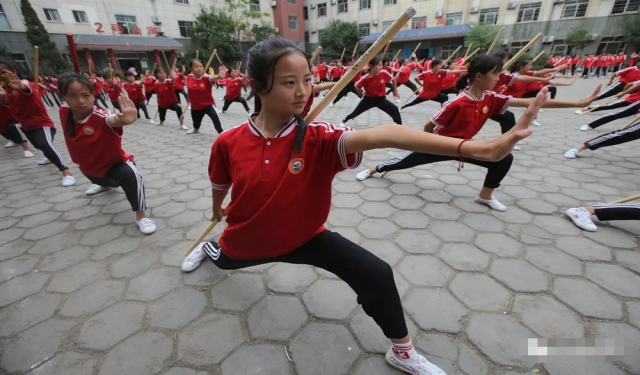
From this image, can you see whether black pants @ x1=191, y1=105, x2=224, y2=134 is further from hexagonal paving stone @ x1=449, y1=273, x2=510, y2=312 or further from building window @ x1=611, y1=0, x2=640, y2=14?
building window @ x1=611, y1=0, x2=640, y2=14

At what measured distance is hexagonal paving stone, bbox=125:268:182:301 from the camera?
2.05m

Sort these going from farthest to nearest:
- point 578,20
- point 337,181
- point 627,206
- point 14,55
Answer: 1. point 578,20
2. point 14,55
3. point 337,181
4. point 627,206

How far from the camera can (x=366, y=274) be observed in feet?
4.44

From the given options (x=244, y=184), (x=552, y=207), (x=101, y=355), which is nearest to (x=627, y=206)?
(x=552, y=207)

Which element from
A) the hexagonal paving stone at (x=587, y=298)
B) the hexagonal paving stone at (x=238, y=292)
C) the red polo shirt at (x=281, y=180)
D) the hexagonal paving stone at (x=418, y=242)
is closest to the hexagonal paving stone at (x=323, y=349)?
the hexagonal paving stone at (x=238, y=292)

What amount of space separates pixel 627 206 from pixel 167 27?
33089 millimetres

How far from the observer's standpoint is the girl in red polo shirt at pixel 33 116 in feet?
13.0

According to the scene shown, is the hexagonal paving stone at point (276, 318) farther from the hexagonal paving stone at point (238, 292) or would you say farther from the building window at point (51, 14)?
the building window at point (51, 14)

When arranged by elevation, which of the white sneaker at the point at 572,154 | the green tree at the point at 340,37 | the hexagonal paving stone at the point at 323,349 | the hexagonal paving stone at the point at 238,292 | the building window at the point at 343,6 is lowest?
the white sneaker at the point at 572,154

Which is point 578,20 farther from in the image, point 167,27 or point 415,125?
point 167,27

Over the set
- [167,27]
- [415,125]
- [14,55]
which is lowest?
[415,125]

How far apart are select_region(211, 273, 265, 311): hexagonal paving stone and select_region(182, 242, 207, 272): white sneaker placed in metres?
0.30

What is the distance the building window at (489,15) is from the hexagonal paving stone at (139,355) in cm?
3339

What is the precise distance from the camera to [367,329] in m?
1.75
